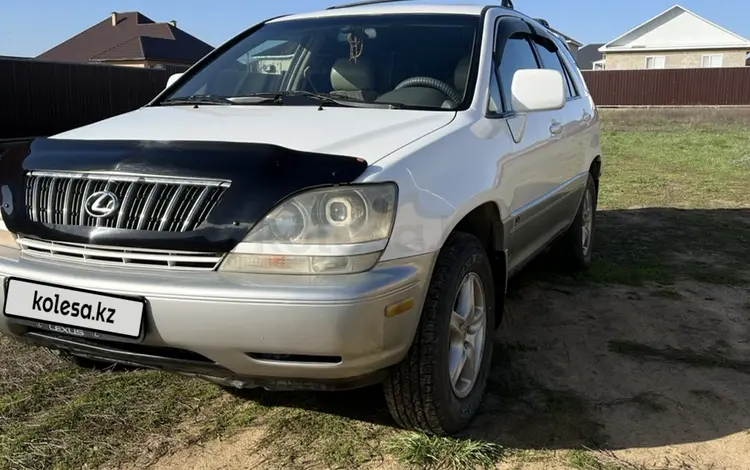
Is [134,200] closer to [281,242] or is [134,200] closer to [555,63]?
[281,242]

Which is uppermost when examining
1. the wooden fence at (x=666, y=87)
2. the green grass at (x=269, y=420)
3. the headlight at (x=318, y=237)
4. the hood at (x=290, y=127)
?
the wooden fence at (x=666, y=87)

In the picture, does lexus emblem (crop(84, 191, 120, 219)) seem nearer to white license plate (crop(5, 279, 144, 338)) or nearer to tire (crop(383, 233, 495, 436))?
white license plate (crop(5, 279, 144, 338))

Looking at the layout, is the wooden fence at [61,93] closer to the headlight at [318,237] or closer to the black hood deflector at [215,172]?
the black hood deflector at [215,172]

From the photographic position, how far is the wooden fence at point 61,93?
10.6 metres

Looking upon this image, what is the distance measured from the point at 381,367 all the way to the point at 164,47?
3912 cm

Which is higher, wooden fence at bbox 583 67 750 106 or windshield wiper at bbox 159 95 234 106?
wooden fence at bbox 583 67 750 106

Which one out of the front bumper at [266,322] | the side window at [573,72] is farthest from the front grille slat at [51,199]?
the side window at [573,72]

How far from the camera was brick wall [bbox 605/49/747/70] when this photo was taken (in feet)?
126

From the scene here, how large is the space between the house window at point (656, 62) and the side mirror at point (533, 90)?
133ft

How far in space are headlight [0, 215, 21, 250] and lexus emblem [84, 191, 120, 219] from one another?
40 centimetres

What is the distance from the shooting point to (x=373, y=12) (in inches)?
142

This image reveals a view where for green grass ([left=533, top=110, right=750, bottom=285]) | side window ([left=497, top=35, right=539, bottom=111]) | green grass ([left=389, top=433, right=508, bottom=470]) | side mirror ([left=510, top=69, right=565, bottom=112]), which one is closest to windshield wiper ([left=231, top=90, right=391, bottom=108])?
side mirror ([left=510, top=69, right=565, bottom=112])

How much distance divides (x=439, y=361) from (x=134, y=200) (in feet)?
3.66

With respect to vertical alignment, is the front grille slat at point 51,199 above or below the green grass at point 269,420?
above
